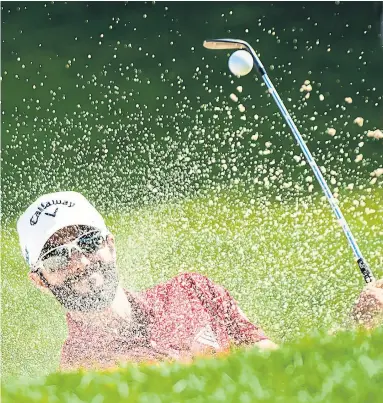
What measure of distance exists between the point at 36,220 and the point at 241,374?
1.67m

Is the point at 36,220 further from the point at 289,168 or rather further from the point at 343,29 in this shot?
the point at 343,29

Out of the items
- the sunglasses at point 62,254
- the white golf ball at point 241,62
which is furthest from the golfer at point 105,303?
the white golf ball at point 241,62

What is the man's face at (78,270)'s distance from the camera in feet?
12.4

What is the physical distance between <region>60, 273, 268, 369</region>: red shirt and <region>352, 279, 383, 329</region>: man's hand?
2.09ft

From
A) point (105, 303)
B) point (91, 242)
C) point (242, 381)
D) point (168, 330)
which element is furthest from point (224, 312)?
point (242, 381)

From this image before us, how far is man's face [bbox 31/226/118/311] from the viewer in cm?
379

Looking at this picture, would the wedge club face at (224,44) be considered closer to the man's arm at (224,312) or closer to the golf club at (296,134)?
the golf club at (296,134)

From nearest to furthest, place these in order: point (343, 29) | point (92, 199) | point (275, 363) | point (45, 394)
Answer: point (45, 394) < point (275, 363) < point (92, 199) < point (343, 29)

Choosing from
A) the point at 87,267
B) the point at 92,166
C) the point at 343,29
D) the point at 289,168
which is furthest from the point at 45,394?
the point at 343,29

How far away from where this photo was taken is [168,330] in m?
3.85

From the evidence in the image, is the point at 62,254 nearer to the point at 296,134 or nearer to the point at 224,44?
the point at 296,134

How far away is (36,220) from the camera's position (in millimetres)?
3809

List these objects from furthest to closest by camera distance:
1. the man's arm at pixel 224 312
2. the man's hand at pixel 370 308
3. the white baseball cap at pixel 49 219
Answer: the man's arm at pixel 224 312, the white baseball cap at pixel 49 219, the man's hand at pixel 370 308

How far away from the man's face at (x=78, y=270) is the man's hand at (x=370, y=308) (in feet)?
3.39
